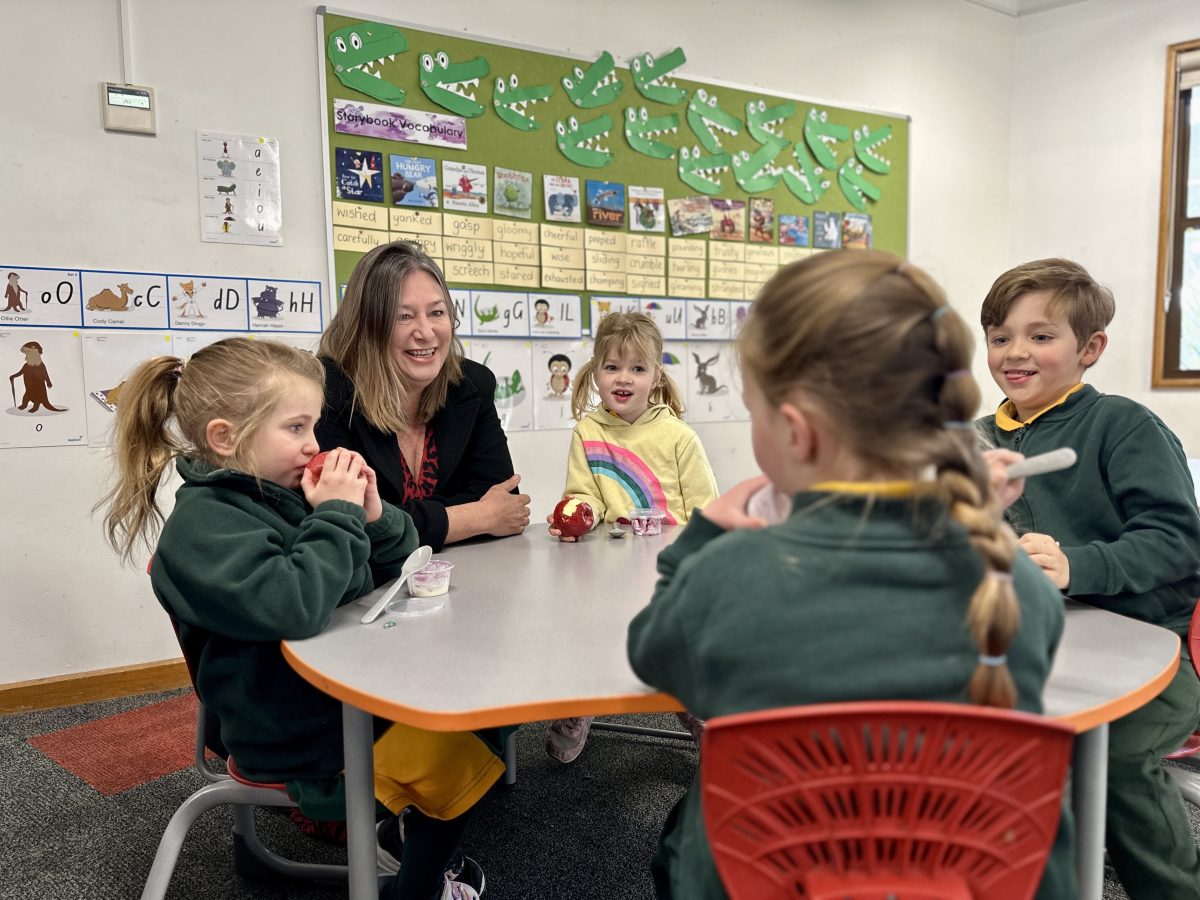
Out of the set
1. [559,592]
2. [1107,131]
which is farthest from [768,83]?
[559,592]

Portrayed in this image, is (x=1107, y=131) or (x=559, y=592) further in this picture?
(x=1107, y=131)

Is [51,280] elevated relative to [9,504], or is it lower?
elevated

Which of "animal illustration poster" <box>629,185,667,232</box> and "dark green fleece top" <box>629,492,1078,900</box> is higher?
"animal illustration poster" <box>629,185,667,232</box>

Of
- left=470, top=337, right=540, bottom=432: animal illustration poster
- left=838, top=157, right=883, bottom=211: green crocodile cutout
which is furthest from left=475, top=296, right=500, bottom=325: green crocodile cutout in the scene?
left=838, top=157, right=883, bottom=211: green crocodile cutout

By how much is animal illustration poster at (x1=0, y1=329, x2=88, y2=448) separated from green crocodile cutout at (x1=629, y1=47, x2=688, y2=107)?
2134 millimetres

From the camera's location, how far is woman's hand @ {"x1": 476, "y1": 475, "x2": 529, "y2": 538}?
1715mm

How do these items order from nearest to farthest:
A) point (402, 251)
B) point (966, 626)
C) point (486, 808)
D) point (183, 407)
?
point (966, 626), point (183, 407), point (402, 251), point (486, 808)

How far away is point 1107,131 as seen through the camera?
390 cm

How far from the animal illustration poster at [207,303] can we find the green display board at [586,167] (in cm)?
33

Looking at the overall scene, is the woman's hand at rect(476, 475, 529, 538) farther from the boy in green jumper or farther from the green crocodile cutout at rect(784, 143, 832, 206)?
the green crocodile cutout at rect(784, 143, 832, 206)

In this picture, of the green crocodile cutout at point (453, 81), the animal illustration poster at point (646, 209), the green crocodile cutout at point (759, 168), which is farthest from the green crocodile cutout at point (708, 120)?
the green crocodile cutout at point (453, 81)

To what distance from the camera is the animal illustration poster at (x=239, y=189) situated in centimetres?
262

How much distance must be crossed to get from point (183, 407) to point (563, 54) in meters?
2.40

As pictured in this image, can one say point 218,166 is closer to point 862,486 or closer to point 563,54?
point 563,54
